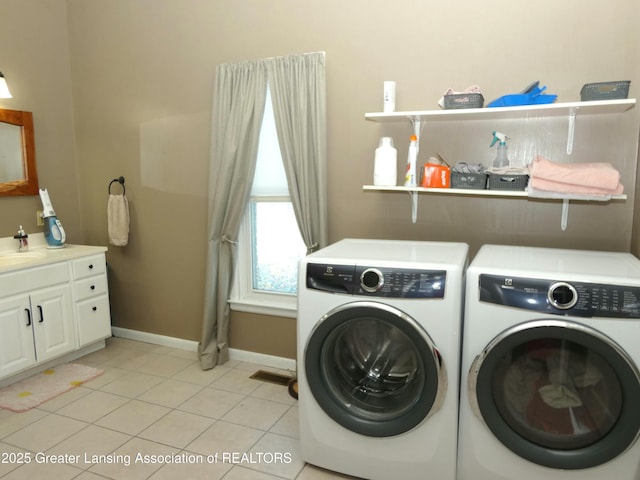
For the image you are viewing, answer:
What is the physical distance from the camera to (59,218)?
11.4ft

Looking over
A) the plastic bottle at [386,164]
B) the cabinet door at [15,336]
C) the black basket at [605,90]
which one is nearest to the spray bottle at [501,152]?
the black basket at [605,90]

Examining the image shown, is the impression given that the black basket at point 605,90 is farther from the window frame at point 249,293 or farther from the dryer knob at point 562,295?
the window frame at point 249,293

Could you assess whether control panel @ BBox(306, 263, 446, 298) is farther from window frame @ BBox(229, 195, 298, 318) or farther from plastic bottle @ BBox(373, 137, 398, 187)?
window frame @ BBox(229, 195, 298, 318)

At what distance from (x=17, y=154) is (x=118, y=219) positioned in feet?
2.59

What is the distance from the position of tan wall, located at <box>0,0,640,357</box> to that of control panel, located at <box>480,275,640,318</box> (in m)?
0.79

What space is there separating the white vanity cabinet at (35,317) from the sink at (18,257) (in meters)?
0.07

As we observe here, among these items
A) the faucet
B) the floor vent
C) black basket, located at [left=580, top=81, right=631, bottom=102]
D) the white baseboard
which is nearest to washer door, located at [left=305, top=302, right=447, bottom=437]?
the floor vent

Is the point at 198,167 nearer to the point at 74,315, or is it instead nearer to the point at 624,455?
the point at 74,315

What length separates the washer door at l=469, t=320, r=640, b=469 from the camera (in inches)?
59.2

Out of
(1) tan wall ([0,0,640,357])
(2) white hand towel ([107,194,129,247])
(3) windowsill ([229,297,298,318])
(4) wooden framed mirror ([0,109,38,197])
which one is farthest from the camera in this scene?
(2) white hand towel ([107,194,129,247])

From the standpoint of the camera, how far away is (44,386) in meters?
2.77

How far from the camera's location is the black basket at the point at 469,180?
2.14 metres

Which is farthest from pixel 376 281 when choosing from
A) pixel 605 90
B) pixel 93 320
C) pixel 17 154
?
pixel 17 154

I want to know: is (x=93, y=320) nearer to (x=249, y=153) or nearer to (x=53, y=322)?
(x=53, y=322)
